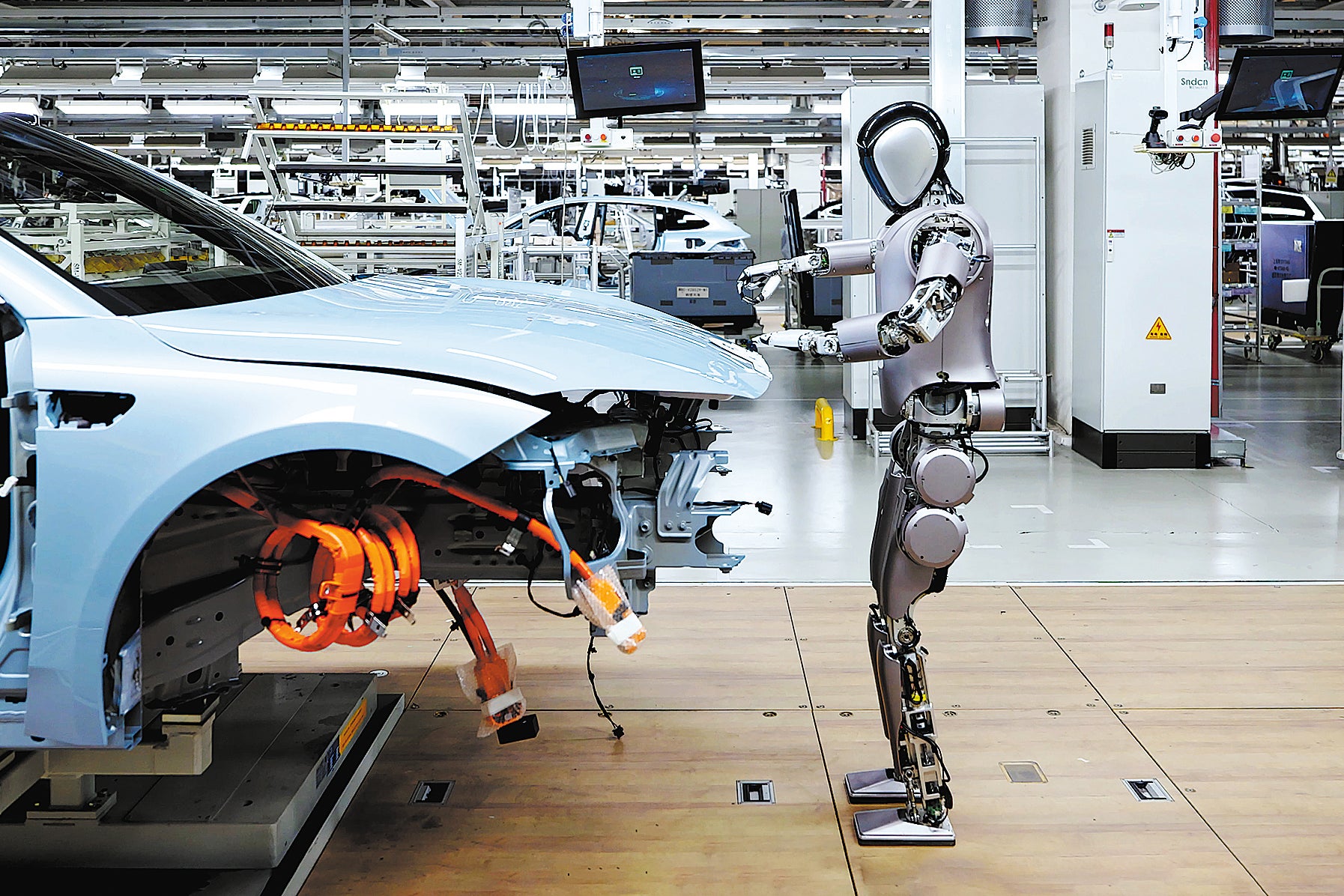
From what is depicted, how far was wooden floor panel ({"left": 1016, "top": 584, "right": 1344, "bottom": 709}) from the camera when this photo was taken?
3.72 meters

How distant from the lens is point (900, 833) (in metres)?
2.82

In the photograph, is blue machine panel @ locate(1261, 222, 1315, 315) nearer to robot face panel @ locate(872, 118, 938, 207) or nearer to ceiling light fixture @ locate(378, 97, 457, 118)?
ceiling light fixture @ locate(378, 97, 457, 118)

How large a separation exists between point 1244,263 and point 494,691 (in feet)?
45.9

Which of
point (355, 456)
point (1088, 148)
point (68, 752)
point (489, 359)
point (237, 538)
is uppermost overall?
point (1088, 148)

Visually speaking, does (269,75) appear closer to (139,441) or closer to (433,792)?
(433,792)

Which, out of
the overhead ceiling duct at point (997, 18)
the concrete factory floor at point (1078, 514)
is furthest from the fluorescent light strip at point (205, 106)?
the overhead ceiling duct at point (997, 18)

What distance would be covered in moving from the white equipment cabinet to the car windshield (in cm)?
555

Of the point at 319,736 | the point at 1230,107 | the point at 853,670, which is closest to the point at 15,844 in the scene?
the point at 319,736

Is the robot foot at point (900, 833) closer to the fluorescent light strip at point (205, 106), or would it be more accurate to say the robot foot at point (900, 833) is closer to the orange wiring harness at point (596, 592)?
the orange wiring harness at point (596, 592)

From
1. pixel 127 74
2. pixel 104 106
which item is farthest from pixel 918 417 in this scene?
pixel 104 106

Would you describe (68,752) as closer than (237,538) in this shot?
Yes

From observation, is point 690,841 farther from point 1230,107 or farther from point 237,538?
point 1230,107

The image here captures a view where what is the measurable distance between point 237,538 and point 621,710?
4.44ft

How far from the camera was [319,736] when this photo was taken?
3055 mm
